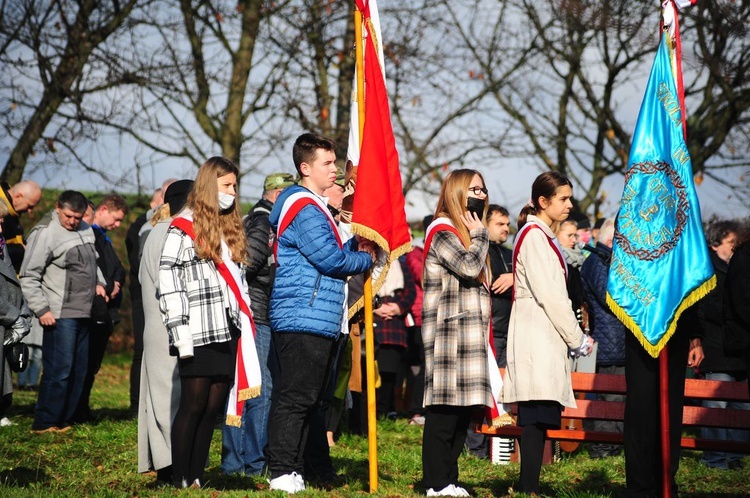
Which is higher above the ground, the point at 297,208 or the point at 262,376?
the point at 297,208

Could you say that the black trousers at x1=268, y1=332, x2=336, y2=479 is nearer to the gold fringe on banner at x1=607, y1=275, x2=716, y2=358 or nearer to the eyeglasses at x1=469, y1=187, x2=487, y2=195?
the eyeglasses at x1=469, y1=187, x2=487, y2=195

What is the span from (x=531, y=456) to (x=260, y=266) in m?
2.56

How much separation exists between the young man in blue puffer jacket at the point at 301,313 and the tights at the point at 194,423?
1.29 ft

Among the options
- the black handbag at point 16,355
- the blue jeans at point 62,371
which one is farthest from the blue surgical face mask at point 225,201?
the blue jeans at point 62,371

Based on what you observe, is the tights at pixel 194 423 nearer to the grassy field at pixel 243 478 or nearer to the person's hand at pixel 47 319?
the grassy field at pixel 243 478

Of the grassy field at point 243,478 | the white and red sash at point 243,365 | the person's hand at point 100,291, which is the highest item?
the person's hand at point 100,291

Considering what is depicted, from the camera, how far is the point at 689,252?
6145 mm

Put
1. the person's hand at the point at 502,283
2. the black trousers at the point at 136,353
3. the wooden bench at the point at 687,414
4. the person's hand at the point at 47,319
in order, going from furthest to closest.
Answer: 1. the black trousers at the point at 136,353
2. the person's hand at the point at 47,319
3. the person's hand at the point at 502,283
4. the wooden bench at the point at 687,414

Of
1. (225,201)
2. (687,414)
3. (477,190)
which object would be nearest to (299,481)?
(225,201)

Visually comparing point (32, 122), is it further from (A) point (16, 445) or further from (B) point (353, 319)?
(B) point (353, 319)

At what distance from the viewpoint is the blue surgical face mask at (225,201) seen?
639 centimetres

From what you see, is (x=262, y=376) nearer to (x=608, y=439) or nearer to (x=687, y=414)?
(x=608, y=439)

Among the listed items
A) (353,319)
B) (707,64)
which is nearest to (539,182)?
(353,319)

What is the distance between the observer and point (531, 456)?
646 cm
